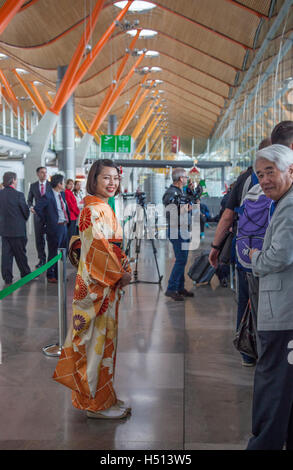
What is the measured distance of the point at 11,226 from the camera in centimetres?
810

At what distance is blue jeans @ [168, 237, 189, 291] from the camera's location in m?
6.64

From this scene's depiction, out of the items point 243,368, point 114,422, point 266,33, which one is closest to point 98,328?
point 114,422

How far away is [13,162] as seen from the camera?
2623 centimetres

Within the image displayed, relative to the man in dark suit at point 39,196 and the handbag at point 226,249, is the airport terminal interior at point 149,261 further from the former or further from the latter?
the handbag at point 226,249

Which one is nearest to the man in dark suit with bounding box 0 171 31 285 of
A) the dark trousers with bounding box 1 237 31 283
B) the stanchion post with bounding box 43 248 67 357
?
the dark trousers with bounding box 1 237 31 283

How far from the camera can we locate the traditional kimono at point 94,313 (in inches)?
122

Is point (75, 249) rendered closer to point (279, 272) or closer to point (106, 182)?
point (106, 182)

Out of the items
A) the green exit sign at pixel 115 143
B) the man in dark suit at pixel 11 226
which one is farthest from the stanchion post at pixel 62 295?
the green exit sign at pixel 115 143

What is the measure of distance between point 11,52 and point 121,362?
84.3ft

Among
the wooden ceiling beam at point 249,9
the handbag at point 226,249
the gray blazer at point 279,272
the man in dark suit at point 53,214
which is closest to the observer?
the gray blazer at point 279,272

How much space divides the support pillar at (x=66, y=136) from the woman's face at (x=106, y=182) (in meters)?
23.4

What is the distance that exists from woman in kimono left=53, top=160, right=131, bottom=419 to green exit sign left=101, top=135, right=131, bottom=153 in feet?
75.0

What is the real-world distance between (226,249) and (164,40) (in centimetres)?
2830

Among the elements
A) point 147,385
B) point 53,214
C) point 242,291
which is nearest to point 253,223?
point 242,291
